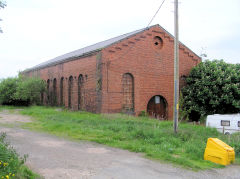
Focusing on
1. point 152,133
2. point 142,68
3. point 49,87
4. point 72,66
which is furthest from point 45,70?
point 152,133

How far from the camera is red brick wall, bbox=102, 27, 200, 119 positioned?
2030 cm

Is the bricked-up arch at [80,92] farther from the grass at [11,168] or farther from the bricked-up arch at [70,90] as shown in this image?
the grass at [11,168]

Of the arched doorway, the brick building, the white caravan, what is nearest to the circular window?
the brick building

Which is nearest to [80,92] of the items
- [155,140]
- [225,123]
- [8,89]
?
[8,89]

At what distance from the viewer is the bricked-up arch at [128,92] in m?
21.2

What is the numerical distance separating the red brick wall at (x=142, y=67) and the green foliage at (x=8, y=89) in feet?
48.6

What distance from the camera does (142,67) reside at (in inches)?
871

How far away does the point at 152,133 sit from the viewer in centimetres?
1117

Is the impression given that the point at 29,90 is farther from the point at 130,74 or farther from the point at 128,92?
the point at 130,74

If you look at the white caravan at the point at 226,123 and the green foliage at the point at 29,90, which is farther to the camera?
the green foliage at the point at 29,90

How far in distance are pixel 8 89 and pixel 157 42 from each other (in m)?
18.1

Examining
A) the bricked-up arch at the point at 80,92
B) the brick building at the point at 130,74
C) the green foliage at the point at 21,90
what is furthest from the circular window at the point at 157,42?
the green foliage at the point at 21,90

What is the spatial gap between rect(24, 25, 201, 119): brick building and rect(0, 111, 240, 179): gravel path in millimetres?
10634

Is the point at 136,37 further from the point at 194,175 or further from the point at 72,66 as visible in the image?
the point at 194,175
